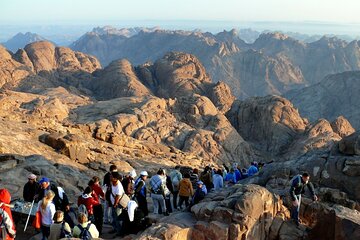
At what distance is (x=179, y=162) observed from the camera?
41.9 m

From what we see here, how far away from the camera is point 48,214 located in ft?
42.9

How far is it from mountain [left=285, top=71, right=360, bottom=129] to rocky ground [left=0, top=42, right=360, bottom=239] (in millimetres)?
53166

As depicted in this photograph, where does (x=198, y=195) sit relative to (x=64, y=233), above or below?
below

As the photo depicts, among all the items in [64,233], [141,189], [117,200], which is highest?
[64,233]

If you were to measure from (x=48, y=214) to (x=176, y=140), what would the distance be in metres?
46.0

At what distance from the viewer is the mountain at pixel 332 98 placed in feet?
451

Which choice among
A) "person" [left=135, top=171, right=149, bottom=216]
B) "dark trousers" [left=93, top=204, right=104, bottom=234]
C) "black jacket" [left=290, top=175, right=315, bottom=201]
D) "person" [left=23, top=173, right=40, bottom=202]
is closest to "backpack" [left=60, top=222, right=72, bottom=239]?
"dark trousers" [left=93, top=204, right=104, bottom=234]

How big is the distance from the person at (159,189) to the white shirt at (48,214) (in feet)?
15.5

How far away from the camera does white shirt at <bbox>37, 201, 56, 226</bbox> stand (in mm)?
13000

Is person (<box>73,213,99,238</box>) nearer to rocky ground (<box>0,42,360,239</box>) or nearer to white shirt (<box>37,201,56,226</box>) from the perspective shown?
white shirt (<box>37,201,56,226</box>)

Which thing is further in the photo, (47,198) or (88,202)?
(88,202)

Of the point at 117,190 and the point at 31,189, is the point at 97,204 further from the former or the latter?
the point at 31,189

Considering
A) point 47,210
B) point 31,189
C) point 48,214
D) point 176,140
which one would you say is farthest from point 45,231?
point 176,140

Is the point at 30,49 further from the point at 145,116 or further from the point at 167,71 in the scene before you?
the point at 145,116
